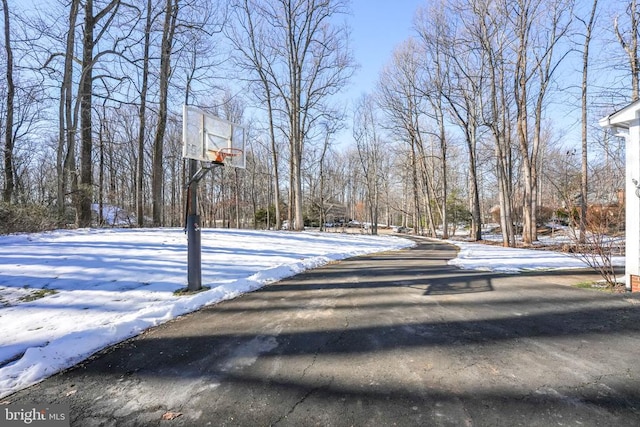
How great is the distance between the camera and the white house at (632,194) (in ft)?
17.1

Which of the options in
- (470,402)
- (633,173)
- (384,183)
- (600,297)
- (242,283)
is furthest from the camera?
(384,183)

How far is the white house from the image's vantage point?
522 cm

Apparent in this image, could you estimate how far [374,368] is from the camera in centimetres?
276

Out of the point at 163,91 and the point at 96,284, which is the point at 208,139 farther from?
the point at 163,91

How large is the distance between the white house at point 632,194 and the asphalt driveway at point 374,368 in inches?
24.5

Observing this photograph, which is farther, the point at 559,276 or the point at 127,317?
the point at 559,276

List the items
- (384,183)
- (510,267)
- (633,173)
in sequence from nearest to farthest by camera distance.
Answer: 1. (633,173)
2. (510,267)
3. (384,183)

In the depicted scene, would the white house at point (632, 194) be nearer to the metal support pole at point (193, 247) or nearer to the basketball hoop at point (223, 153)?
the basketball hoop at point (223, 153)

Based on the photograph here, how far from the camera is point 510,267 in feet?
25.8

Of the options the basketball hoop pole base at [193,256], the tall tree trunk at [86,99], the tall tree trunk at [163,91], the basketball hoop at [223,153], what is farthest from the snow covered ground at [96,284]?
the tall tree trunk at [163,91]

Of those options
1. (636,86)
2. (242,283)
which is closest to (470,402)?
(242,283)

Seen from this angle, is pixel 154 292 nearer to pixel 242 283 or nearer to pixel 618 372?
pixel 242 283

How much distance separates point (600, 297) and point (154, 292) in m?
7.24

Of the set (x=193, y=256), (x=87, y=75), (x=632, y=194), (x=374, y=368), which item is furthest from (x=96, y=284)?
(x=87, y=75)
